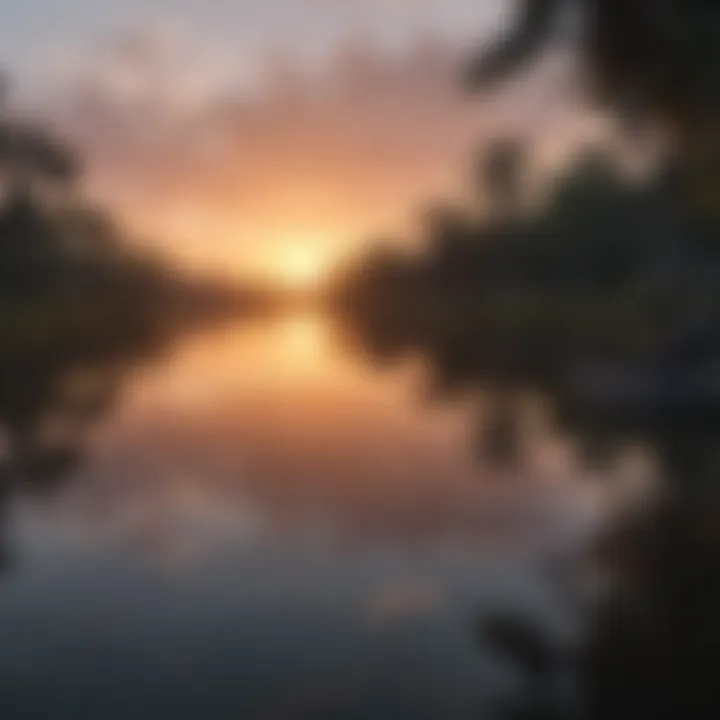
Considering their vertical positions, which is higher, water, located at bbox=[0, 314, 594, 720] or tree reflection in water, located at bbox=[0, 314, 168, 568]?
tree reflection in water, located at bbox=[0, 314, 168, 568]

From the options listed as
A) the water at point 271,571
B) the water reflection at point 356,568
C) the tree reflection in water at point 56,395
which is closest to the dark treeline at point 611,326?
the water reflection at point 356,568

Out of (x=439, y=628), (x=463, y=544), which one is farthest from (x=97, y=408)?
(x=439, y=628)

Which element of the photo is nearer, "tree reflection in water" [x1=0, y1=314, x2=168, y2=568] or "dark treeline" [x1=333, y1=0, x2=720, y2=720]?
"dark treeline" [x1=333, y1=0, x2=720, y2=720]

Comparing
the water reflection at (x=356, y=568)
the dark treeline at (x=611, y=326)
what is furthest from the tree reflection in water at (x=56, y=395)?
the dark treeline at (x=611, y=326)

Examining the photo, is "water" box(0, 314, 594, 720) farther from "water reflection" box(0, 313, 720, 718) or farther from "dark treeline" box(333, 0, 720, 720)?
"dark treeline" box(333, 0, 720, 720)

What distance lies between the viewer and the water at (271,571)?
1306 millimetres

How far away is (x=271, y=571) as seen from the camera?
174 cm

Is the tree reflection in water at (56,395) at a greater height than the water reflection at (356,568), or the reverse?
the tree reflection in water at (56,395)

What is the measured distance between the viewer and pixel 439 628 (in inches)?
58.9

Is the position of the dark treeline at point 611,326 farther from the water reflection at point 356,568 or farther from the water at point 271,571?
the water at point 271,571

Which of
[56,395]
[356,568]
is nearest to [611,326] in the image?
[56,395]

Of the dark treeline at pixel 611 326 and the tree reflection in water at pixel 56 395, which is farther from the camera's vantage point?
the tree reflection in water at pixel 56 395

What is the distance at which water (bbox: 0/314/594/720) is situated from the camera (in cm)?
131

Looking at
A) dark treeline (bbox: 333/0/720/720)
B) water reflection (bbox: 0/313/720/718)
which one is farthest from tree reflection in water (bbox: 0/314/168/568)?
dark treeline (bbox: 333/0/720/720)
